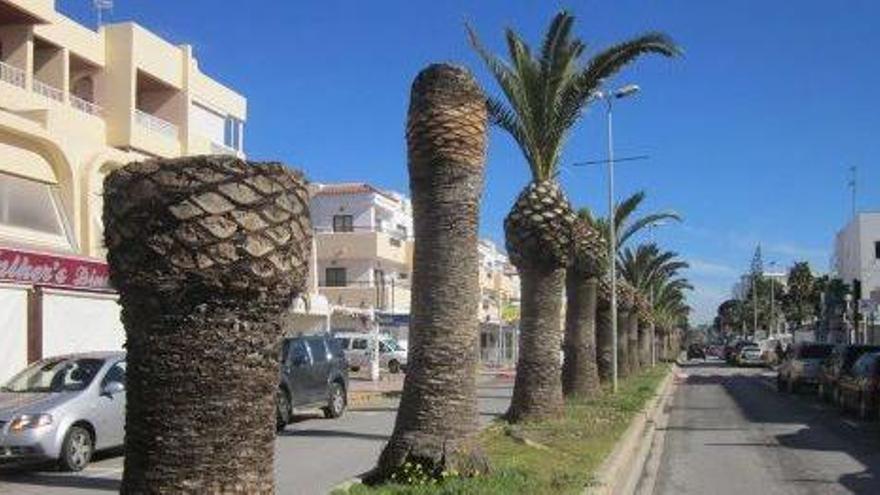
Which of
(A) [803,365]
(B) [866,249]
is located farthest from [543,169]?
(B) [866,249]

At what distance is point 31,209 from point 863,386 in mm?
20329

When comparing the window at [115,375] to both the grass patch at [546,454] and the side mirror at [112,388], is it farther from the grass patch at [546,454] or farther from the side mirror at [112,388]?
the grass patch at [546,454]

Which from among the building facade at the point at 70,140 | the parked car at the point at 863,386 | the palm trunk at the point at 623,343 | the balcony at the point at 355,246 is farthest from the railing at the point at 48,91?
the balcony at the point at 355,246

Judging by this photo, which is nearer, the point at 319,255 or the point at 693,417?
the point at 693,417

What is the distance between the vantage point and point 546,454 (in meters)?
14.4

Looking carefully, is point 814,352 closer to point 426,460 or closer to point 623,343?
point 623,343

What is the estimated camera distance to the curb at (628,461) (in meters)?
12.7

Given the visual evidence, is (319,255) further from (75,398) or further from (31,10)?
(75,398)

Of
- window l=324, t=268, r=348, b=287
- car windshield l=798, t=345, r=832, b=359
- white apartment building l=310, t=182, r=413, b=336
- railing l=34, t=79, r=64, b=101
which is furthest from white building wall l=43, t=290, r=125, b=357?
window l=324, t=268, r=348, b=287

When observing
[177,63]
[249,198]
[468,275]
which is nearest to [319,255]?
[177,63]

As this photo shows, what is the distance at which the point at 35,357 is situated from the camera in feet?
82.9

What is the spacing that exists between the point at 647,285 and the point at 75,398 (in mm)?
56334

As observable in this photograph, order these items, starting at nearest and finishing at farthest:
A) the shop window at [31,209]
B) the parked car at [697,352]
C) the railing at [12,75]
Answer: the shop window at [31,209]
the railing at [12,75]
the parked car at [697,352]

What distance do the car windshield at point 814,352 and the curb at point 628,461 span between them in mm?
16781
